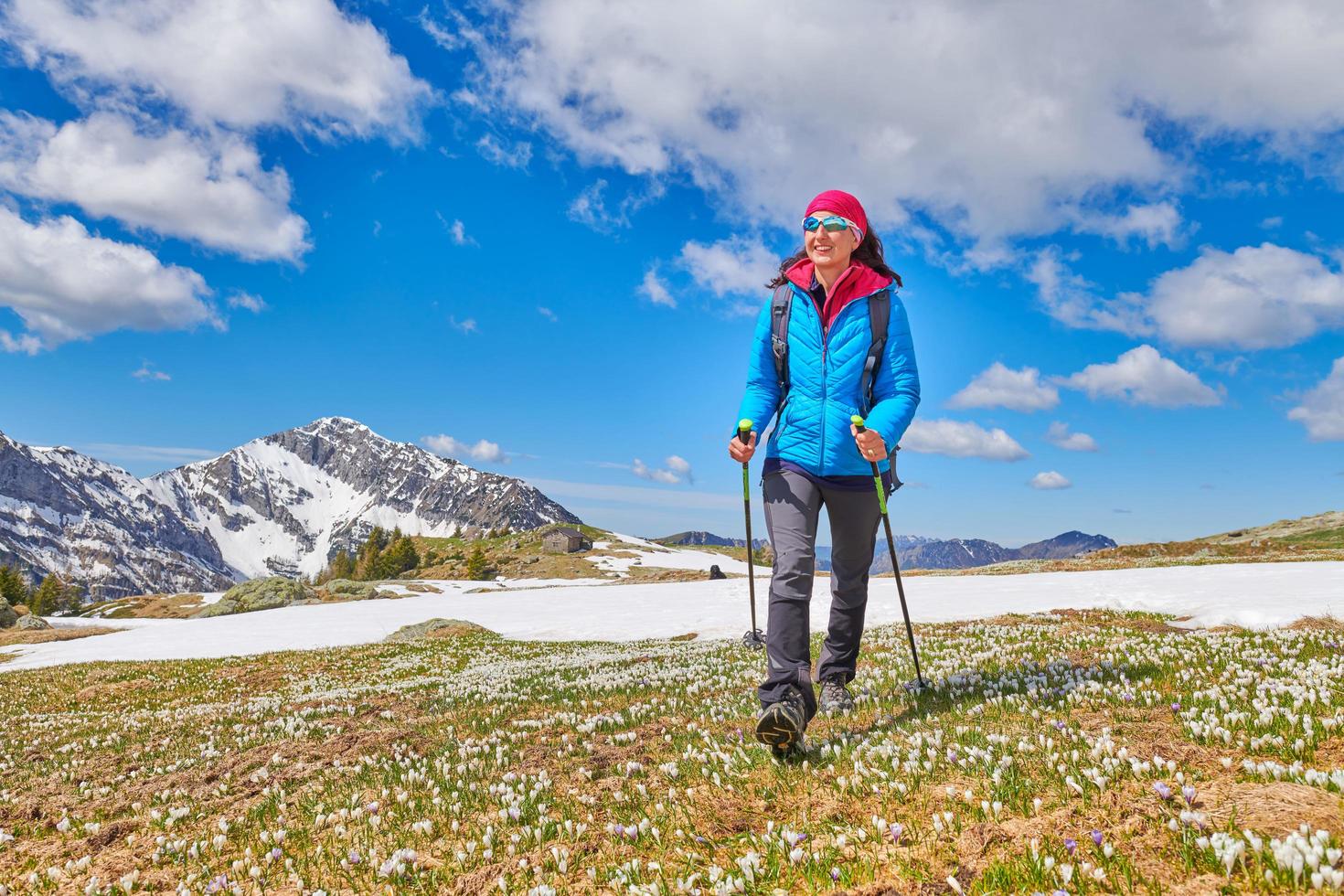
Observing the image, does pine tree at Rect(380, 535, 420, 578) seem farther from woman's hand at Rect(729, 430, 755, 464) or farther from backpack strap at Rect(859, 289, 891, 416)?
backpack strap at Rect(859, 289, 891, 416)

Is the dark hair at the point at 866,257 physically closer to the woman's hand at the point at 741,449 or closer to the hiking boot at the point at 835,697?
the woman's hand at the point at 741,449

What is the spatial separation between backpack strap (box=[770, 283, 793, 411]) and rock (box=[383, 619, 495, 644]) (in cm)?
2949

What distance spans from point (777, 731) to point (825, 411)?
306cm

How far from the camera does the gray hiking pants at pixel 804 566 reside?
21.1ft

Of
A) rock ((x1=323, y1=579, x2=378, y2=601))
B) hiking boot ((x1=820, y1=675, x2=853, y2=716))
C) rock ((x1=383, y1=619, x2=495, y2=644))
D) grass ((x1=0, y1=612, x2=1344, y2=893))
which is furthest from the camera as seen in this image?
rock ((x1=323, y1=579, x2=378, y2=601))

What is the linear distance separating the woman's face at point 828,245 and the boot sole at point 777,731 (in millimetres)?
4436

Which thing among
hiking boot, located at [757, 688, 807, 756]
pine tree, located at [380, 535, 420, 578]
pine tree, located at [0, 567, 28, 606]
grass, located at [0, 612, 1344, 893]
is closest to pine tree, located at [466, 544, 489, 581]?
pine tree, located at [380, 535, 420, 578]

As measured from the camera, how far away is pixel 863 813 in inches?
187

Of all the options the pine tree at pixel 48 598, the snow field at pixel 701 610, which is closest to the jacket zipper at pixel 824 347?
the snow field at pixel 701 610

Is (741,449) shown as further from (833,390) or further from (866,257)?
(866,257)

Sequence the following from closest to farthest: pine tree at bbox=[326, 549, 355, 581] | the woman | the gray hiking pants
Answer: the gray hiking pants → the woman → pine tree at bbox=[326, 549, 355, 581]

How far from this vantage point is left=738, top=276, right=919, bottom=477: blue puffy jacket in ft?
22.7

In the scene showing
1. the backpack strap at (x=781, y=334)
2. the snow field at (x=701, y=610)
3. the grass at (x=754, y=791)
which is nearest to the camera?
the grass at (x=754, y=791)

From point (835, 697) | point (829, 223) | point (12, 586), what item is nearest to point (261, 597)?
point (12, 586)
